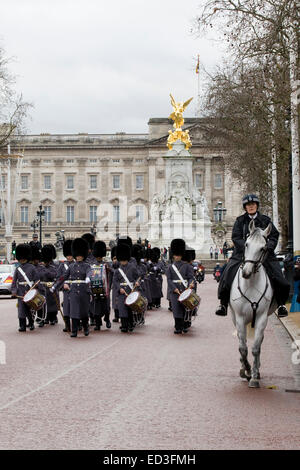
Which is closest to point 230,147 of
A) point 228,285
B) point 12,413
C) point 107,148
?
point 228,285

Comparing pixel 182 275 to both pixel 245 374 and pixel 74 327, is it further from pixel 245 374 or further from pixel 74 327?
pixel 245 374

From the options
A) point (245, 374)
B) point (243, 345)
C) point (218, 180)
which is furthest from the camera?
point (218, 180)

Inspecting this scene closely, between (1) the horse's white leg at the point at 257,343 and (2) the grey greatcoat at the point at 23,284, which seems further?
(2) the grey greatcoat at the point at 23,284

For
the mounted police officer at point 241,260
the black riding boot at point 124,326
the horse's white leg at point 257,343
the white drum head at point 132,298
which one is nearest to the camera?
the horse's white leg at point 257,343

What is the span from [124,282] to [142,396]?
8.28 meters

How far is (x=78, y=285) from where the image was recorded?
16.7 m

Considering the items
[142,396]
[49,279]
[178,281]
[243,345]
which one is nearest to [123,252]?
[178,281]

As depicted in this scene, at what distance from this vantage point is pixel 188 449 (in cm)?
674

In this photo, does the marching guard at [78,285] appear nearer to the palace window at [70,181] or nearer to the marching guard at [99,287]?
the marching guard at [99,287]

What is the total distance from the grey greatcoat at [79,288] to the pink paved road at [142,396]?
729mm

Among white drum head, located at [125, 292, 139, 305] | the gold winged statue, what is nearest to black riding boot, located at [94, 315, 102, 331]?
white drum head, located at [125, 292, 139, 305]

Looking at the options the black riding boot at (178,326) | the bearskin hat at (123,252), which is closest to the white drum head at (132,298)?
the black riding boot at (178,326)

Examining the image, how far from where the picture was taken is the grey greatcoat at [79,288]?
1641 centimetres

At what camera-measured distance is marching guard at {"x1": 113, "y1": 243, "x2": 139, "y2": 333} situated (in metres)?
17.1
